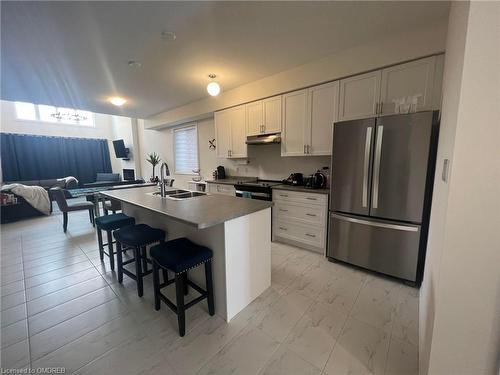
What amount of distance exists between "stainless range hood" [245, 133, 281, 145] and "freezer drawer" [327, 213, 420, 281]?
4.76 feet

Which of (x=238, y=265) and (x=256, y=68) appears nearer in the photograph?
(x=238, y=265)

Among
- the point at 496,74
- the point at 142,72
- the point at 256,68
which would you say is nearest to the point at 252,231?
the point at 496,74

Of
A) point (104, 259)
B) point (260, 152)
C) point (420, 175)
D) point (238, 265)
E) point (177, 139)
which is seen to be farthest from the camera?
point (177, 139)

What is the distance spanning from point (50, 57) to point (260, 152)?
Result: 3174 mm

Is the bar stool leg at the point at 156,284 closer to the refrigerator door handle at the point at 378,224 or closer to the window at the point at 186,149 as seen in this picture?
the refrigerator door handle at the point at 378,224

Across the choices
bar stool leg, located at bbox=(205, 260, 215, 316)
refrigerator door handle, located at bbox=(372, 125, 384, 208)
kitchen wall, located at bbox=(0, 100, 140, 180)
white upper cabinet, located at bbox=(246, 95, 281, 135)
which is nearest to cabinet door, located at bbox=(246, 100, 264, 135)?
white upper cabinet, located at bbox=(246, 95, 281, 135)

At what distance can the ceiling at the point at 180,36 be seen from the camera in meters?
1.80

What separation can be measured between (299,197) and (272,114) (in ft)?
4.65

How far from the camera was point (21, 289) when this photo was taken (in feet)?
7.12

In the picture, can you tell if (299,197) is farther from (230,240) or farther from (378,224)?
(230,240)

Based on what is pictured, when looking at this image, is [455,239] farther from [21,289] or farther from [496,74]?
[21,289]

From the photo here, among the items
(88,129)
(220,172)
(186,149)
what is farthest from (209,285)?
(88,129)

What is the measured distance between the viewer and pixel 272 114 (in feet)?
10.8

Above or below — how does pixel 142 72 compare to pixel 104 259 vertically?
above
